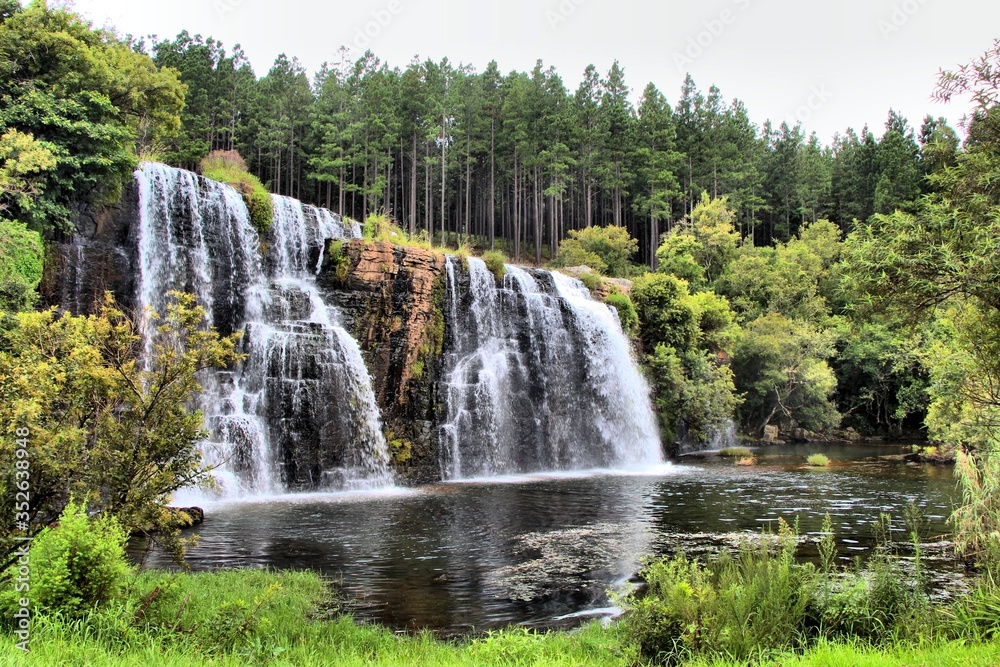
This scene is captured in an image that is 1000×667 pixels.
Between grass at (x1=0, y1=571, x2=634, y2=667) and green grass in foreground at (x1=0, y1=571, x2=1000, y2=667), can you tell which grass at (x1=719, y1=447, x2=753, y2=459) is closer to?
green grass in foreground at (x1=0, y1=571, x2=1000, y2=667)

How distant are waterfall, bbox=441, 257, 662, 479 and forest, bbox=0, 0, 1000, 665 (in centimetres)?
196

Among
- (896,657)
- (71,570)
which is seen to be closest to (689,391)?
(896,657)

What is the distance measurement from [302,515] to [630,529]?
7.76 metres

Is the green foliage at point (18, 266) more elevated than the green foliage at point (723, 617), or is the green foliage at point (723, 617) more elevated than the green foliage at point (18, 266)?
the green foliage at point (18, 266)

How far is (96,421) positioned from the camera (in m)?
7.15

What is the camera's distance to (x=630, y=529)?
13906 millimetres

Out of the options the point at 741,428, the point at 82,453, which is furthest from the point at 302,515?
the point at 741,428

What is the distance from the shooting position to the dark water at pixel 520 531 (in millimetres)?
9375

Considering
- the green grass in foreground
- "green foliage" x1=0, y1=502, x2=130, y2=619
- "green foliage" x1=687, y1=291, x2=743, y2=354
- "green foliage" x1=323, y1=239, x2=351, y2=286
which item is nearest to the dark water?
the green grass in foreground

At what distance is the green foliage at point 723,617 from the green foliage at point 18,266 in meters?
14.2

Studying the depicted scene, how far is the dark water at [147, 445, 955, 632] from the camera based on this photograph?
369 inches

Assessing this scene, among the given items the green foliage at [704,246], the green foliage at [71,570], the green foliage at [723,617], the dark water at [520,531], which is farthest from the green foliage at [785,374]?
the green foliage at [71,570]

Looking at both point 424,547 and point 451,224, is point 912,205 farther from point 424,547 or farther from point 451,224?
point 451,224

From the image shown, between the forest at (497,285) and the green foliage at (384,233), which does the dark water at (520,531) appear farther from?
the green foliage at (384,233)
